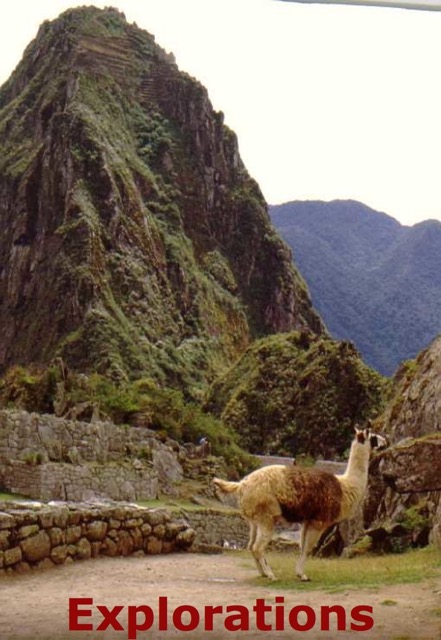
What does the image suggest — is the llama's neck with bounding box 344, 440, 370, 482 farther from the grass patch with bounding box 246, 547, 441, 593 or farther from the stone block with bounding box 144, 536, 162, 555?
the stone block with bounding box 144, 536, 162, 555

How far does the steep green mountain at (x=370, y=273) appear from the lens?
7488mm

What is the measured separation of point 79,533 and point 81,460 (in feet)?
11.7

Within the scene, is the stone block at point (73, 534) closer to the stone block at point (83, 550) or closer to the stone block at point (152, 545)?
the stone block at point (83, 550)

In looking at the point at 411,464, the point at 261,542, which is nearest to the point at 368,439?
the point at 411,464

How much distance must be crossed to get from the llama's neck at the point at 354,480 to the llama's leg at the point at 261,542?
1.88ft

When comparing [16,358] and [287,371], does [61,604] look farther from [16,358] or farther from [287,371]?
[287,371]

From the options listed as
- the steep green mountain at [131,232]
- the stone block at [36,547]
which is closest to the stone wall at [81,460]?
the steep green mountain at [131,232]

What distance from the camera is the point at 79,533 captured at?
878cm

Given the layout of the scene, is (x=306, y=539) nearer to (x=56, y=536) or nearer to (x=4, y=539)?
(x=56, y=536)

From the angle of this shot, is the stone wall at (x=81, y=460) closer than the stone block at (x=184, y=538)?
No

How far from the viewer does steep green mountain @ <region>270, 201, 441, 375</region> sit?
749 cm

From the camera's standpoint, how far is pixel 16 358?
298 inches

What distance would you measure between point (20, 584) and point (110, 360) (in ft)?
5.98

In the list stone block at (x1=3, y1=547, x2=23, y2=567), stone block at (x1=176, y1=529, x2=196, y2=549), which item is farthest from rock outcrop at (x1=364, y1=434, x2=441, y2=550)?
stone block at (x1=3, y1=547, x2=23, y2=567)
